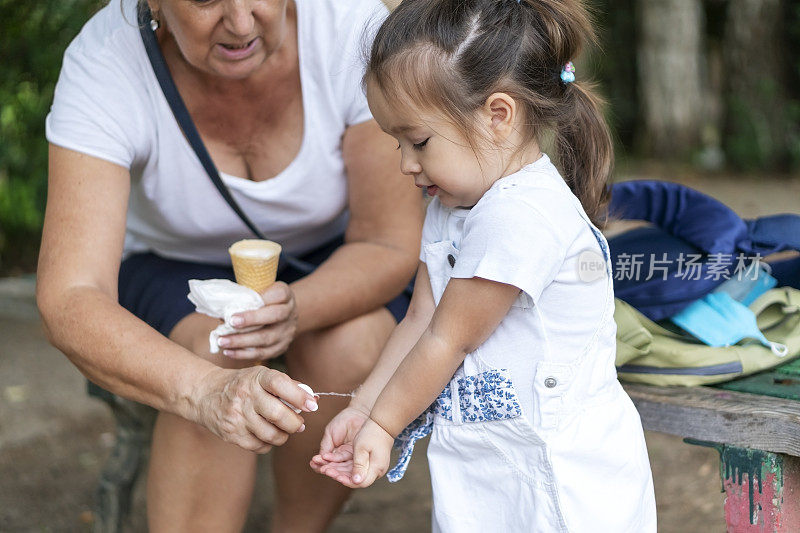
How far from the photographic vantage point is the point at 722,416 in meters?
1.92

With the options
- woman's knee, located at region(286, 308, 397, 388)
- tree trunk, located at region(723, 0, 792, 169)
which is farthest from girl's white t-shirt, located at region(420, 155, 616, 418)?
tree trunk, located at region(723, 0, 792, 169)

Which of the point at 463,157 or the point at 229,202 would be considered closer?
the point at 463,157

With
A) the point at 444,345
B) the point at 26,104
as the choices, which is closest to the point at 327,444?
the point at 444,345

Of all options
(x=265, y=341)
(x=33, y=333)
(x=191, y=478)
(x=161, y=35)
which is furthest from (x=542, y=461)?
(x=33, y=333)

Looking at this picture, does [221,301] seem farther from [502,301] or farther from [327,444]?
[502,301]

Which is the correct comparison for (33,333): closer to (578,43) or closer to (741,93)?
(578,43)

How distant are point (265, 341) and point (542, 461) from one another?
24.6 inches

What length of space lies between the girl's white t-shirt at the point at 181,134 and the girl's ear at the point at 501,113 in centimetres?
51

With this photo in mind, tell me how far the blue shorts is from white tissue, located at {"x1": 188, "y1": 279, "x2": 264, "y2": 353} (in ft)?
1.22

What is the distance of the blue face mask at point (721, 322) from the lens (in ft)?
6.85

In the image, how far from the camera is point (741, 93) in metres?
7.74

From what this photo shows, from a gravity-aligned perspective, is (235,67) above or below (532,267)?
above

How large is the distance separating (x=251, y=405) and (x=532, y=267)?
53 cm

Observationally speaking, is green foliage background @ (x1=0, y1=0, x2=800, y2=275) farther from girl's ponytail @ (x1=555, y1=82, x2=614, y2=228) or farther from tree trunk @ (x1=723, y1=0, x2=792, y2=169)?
tree trunk @ (x1=723, y1=0, x2=792, y2=169)
